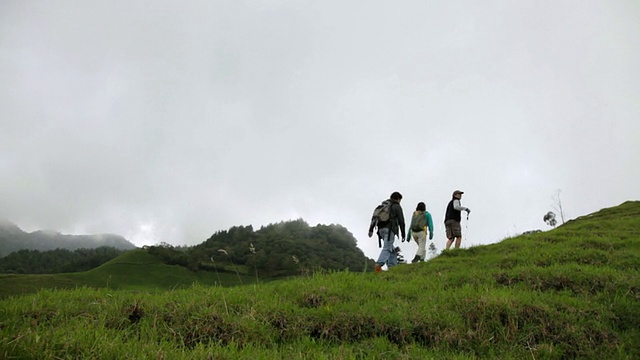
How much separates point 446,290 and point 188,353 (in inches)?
214

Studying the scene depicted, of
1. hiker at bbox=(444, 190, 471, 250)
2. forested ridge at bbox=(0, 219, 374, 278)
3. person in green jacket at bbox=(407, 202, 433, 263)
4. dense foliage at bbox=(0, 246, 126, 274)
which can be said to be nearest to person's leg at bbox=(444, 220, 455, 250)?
hiker at bbox=(444, 190, 471, 250)

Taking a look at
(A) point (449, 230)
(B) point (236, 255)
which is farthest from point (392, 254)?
(B) point (236, 255)

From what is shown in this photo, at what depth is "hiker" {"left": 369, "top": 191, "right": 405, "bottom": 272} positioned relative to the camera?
14.0 metres

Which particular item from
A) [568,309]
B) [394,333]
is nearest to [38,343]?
[394,333]

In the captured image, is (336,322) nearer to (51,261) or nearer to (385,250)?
(385,250)

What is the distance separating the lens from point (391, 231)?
14.1 m

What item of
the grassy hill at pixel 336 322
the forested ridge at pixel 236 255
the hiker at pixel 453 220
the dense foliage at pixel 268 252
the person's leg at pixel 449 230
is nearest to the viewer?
the grassy hill at pixel 336 322

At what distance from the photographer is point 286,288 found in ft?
23.9

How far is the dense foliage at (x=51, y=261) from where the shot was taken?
128875mm

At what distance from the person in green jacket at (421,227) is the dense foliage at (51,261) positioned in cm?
13877

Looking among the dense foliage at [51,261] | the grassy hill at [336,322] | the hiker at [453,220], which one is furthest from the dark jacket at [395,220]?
the dense foliage at [51,261]

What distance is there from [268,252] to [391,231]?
347 feet

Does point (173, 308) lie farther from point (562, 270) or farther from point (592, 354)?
point (562, 270)

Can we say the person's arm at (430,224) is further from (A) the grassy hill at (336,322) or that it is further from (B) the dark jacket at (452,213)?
(A) the grassy hill at (336,322)
